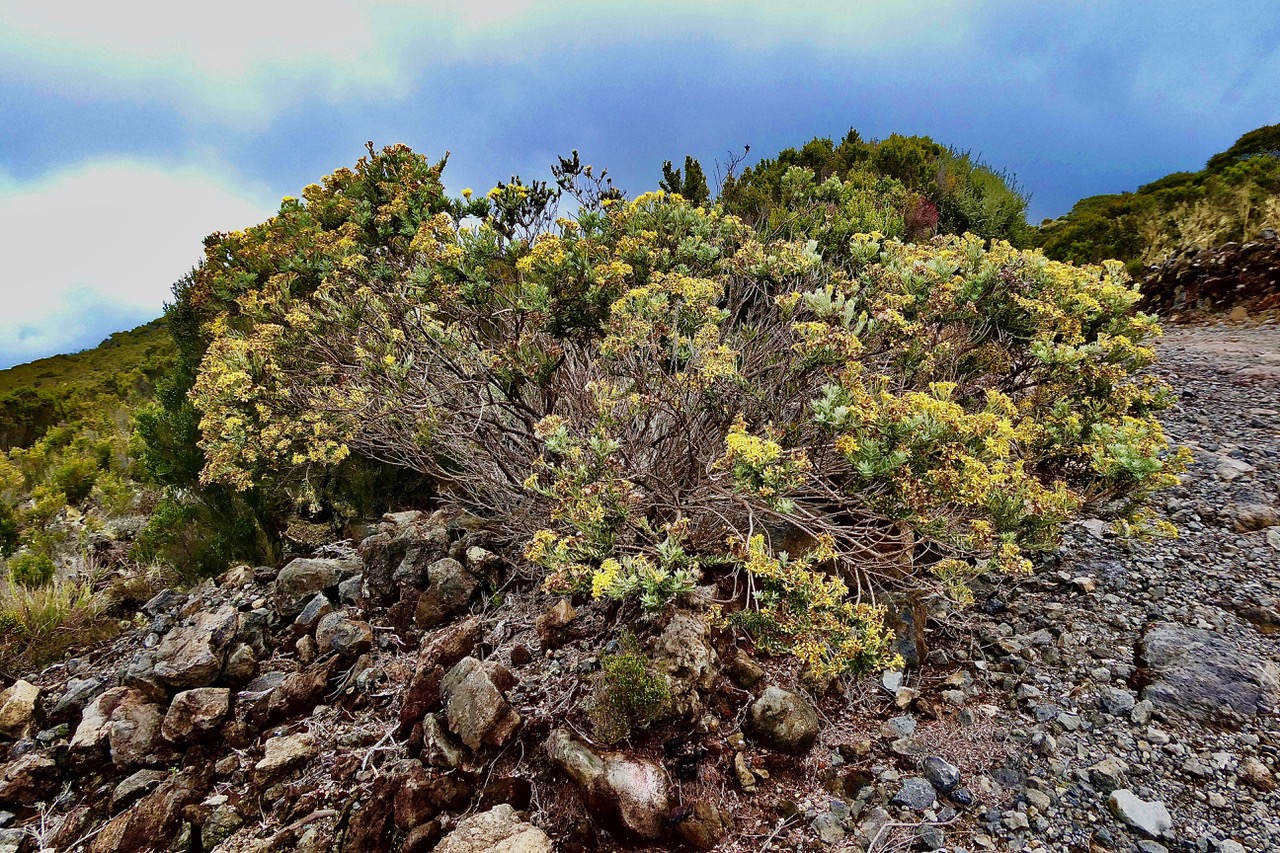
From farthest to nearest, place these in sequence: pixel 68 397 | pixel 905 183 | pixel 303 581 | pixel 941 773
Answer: pixel 68 397, pixel 905 183, pixel 303 581, pixel 941 773

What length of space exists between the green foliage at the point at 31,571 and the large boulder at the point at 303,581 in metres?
3.08

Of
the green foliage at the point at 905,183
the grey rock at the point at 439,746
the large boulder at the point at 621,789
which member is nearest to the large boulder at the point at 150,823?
the grey rock at the point at 439,746

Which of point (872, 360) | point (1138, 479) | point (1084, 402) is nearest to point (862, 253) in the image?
point (872, 360)

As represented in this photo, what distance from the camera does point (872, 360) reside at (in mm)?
3738

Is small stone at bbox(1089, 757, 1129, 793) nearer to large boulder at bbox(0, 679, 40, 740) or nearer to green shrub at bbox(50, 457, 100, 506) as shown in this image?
large boulder at bbox(0, 679, 40, 740)

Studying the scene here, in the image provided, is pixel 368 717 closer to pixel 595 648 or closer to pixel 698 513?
pixel 595 648

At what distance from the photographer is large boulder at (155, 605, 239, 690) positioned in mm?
3725

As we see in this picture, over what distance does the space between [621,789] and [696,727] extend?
541mm

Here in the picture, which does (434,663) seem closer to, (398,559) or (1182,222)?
(398,559)

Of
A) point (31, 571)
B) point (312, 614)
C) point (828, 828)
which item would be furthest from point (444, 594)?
point (31, 571)

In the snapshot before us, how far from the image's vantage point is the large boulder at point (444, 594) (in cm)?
425

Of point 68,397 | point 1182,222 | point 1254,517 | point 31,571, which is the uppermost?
point 1182,222

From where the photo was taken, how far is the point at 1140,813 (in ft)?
7.58

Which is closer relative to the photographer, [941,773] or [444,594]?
[941,773]
